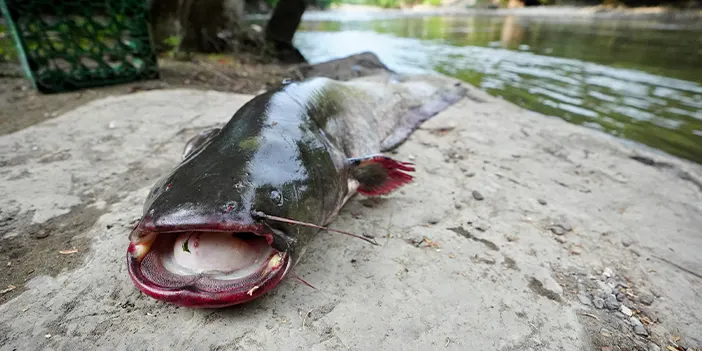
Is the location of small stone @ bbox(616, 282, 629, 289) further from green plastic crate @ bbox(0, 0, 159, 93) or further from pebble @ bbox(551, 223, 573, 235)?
green plastic crate @ bbox(0, 0, 159, 93)

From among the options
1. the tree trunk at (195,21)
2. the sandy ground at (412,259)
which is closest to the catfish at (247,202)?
the sandy ground at (412,259)

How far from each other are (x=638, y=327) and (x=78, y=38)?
5601 millimetres

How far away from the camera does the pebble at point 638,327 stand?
1.68 m

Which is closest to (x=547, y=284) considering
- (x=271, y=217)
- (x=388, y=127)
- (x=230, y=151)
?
(x=271, y=217)

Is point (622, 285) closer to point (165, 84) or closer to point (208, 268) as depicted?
point (208, 268)

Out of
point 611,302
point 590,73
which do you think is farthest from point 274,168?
point 590,73

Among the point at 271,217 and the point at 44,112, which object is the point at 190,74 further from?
the point at 271,217

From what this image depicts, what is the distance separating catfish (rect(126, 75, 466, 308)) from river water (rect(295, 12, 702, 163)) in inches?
163

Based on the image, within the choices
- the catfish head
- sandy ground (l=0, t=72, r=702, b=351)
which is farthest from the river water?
the catfish head

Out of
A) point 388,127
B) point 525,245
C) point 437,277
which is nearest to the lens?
point 437,277

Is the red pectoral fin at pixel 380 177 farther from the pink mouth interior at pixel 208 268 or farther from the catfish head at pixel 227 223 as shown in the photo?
the pink mouth interior at pixel 208 268

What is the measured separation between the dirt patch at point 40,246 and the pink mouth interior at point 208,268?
0.56 metres

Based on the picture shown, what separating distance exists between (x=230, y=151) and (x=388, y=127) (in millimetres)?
2219

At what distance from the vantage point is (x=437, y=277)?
6.13 feet
